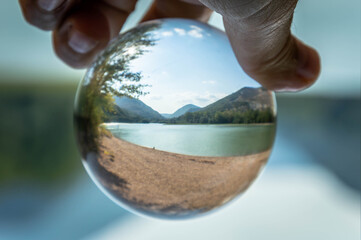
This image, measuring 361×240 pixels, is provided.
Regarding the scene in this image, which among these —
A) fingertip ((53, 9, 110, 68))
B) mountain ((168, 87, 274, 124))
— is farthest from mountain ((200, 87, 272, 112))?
fingertip ((53, 9, 110, 68))

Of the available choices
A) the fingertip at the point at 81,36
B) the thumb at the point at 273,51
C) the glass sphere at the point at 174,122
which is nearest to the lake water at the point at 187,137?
the glass sphere at the point at 174,122

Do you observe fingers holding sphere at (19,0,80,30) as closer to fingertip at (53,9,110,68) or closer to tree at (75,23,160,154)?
fingertip at (53,9,110,68)

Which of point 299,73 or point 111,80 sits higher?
point 299,73

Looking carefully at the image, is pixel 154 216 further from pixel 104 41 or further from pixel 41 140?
pixel 41 140

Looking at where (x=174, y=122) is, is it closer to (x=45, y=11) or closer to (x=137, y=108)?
(x=137, y=108)

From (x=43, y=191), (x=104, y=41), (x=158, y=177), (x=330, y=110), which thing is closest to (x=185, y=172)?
(x=158, y=177)

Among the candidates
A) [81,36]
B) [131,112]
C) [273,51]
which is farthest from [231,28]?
[81,36]
